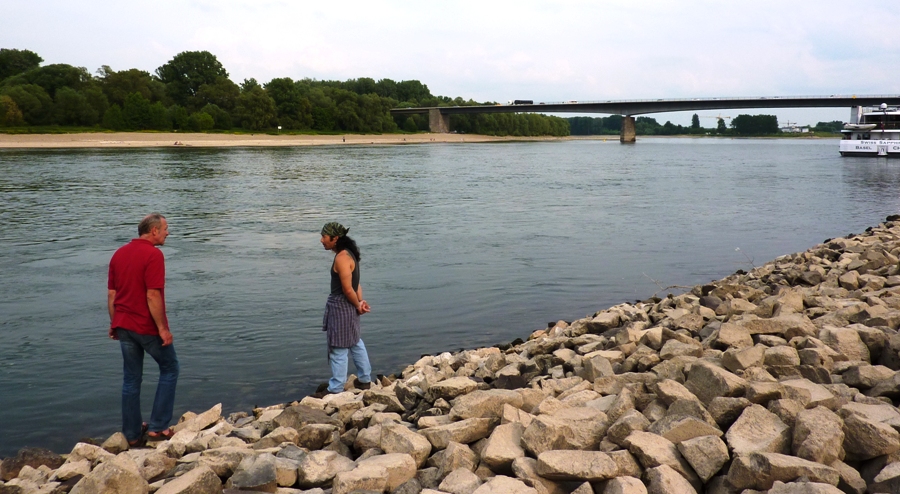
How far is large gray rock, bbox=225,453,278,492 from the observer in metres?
4.60

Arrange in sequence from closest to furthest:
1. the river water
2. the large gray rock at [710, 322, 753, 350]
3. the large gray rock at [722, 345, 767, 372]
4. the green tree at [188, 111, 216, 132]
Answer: the large gray rock at [722, 345, 767, 372], the large gray rock at [710, 322, 753, 350], the river water, the green tree at [188, 111, 216, 132]

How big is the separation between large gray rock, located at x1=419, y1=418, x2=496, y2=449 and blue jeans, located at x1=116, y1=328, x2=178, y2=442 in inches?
117

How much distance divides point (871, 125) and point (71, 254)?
70262mm

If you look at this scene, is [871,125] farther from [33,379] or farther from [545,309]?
[33,379]

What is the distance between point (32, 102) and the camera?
319 feet

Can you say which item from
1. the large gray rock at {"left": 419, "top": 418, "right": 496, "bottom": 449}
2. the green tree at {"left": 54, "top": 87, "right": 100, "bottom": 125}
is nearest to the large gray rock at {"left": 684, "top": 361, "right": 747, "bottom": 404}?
the large gray rock at {"left": 419, "top": 418, "right": 496, "bottom": 449}

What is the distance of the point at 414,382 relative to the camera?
22.8 ft

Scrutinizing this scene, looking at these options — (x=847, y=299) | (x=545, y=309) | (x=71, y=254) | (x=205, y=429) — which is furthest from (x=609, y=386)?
(x=71, y=254)

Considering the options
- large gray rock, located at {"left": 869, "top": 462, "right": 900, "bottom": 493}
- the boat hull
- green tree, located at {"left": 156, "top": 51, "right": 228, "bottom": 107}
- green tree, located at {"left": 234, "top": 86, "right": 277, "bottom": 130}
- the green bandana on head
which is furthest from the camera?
green tree, located at {"left": 156, "top": 51, "right": 228, "bottom": 107}

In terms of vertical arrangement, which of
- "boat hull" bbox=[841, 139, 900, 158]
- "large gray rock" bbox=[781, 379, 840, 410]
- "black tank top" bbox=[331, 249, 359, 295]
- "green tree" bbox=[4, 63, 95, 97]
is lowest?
"boat hull" bbox=[841, 139, 900, 158]

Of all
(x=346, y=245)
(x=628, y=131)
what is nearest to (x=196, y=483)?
(x=346, y=245)

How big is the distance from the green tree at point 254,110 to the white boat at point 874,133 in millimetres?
81254

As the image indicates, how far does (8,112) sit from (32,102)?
16.4 ft

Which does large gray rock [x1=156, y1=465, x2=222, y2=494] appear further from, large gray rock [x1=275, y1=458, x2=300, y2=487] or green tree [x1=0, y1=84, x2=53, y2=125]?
green tree [x1=0, y1=84, x2=53, y2=125]
